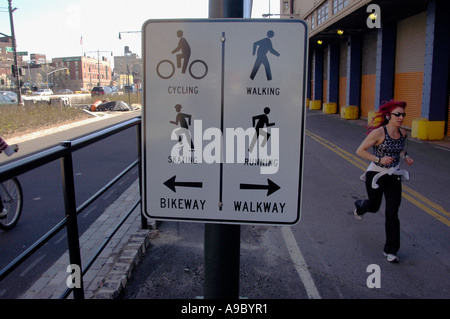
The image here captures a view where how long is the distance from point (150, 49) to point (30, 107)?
2647 cm

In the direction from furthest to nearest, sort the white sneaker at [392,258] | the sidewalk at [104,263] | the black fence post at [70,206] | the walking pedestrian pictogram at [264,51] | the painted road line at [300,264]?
the white sneaker at [392,258] < the painted road line at [300,264] < the sidewalk at [104,263] < the black fence post at [70,206] < the walking pedestrian pictogram at [264,51]

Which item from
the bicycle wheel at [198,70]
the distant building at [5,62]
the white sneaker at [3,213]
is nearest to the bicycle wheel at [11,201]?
the white sneaker at [3,213]

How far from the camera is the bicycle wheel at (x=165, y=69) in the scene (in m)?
1.95

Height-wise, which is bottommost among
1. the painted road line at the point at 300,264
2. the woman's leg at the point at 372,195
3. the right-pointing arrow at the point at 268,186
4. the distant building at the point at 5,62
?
the painted road line at the point at 300,264

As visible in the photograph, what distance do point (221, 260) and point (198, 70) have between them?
0.99 metres

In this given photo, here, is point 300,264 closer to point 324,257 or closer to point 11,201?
point 324,257

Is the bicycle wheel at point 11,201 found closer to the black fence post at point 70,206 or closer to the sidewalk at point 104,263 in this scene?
the sidewalk at point 104,263

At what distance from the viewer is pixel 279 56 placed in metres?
1.87

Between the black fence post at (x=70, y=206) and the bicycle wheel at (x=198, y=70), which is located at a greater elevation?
the bicycle wheel at (x=198, y=70)

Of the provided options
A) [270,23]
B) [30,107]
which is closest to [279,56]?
[270,23]

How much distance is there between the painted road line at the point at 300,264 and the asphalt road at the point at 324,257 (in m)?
0.01

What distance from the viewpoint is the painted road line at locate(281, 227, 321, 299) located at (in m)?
3.91

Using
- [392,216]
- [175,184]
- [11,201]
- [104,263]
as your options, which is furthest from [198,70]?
[11,201]

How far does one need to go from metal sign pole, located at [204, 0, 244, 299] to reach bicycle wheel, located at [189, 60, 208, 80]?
2.52ft
